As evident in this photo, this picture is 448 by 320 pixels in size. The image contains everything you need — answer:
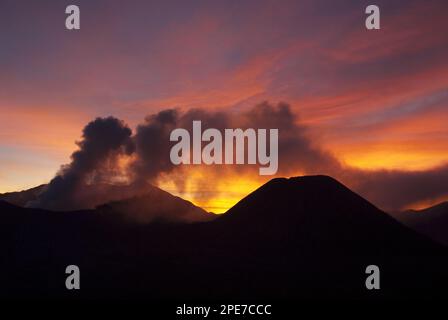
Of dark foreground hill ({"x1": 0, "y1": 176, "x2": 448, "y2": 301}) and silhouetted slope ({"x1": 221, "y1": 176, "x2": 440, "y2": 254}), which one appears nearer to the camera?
dark foreground hill ({"x1": 0, "y1": 176, "x2": 448, "y2": 301})

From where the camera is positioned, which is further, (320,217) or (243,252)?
(320,217)

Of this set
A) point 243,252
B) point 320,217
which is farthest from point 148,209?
point 320,217

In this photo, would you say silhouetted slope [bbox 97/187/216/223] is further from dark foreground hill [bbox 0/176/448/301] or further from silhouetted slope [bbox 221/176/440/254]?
silhouetted slope [bbox 221/176/440/254]

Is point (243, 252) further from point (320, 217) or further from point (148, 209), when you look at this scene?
point (148, 209)

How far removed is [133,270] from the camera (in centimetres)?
11706

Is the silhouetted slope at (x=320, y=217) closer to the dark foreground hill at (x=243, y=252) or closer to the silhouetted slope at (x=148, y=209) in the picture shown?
the dark foreground hill at (x=243, y=252)

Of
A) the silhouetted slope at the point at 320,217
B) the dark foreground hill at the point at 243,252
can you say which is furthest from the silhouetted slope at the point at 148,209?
the silhouetted slope at the point at 320,217

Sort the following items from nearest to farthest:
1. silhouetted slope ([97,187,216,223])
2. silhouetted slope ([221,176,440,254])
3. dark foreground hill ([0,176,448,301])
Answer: dark foreground hill ([0,176,448,301]) < silhouetted slope ([221,176,440,254]) < silhouetted slope ([97,187,216,223])

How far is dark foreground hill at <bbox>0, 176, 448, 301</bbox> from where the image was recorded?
353 ft

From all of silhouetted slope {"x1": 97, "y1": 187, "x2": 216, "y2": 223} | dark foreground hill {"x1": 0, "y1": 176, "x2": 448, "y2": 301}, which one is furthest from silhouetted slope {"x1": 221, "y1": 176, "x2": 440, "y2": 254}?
silhouetted slope {"x1": 97, "y1": 187, "x2": 216, "y2": 223}

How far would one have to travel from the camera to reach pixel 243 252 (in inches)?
5586

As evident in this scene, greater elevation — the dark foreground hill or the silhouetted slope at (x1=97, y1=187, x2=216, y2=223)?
the silhouetted slope at (x1=97, y1=187, x2=216, y2=223)

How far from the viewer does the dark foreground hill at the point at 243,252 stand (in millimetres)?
107688
